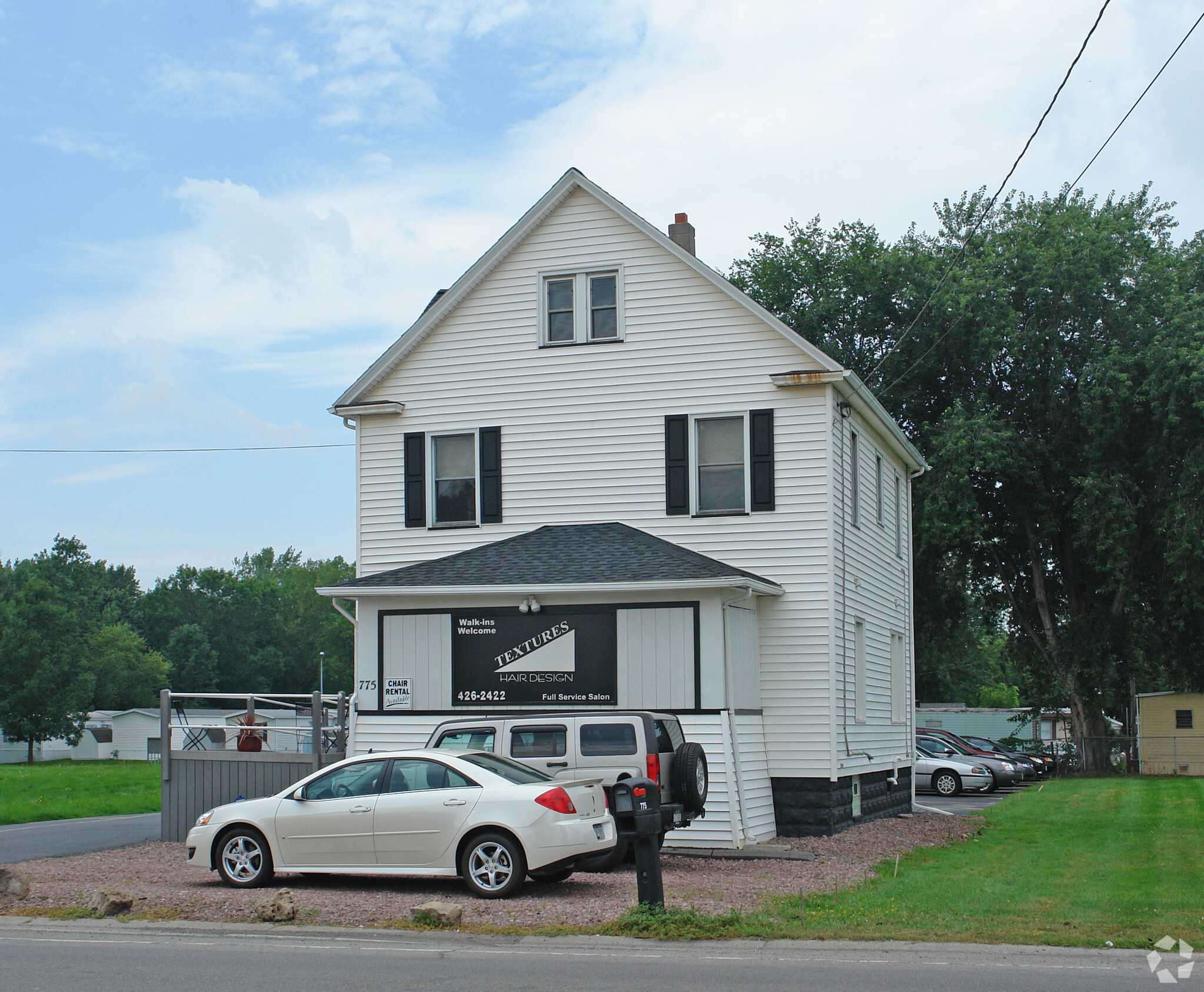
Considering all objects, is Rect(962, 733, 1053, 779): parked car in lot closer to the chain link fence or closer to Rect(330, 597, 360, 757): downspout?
the chain link fence

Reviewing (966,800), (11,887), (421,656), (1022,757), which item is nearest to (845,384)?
(421,656)

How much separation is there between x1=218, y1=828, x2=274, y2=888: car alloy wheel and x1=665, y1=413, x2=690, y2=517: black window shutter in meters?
8.52

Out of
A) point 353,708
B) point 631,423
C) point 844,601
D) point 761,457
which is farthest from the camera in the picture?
point 631,423

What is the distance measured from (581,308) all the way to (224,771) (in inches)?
346

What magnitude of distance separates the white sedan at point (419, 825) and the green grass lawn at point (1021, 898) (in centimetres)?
163

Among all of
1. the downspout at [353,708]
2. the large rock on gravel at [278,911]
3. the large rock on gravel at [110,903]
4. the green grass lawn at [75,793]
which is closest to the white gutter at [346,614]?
the downspout at [353,708]

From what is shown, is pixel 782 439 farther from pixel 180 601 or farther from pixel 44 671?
pixel 180 601

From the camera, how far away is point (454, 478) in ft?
67.8

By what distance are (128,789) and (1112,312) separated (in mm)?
30378

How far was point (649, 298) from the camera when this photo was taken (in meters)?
19.9

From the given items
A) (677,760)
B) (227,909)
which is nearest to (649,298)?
(677,760)

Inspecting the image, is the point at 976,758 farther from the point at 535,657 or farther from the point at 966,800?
the point at 535,657

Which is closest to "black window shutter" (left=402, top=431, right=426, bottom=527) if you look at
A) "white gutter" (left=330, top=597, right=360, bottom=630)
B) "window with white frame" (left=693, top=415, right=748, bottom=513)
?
"white gutter" (left=330, top=597, right=360, bottom=630)

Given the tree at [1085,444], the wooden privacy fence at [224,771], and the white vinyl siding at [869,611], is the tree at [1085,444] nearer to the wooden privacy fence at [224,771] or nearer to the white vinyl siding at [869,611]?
the white vinyl siding at [869,611]
